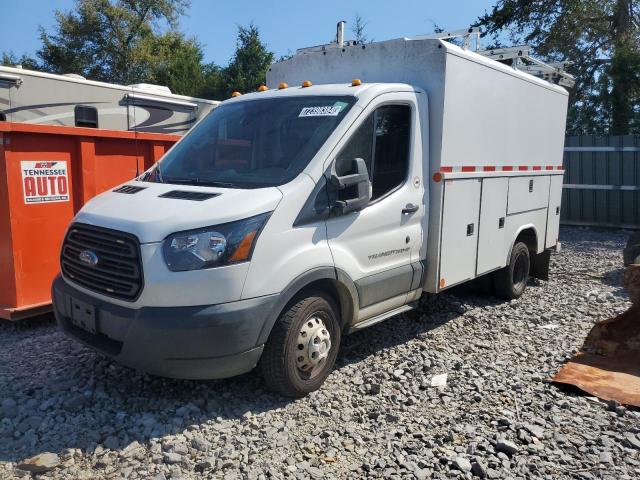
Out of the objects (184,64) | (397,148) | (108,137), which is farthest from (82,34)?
(397,148)

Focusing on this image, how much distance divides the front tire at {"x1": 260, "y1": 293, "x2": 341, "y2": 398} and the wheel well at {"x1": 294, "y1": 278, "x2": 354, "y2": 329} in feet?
0.19

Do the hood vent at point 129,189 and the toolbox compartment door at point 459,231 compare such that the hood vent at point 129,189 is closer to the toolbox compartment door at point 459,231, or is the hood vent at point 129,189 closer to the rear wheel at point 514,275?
the toolbox compartment door at point 459,231

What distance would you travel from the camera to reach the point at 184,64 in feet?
102

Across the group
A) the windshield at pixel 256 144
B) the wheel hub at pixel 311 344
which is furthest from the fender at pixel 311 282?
the windshield at pixel 256 144

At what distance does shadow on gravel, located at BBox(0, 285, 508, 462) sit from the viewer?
3652mm

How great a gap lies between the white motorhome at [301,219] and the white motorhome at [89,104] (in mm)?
3239

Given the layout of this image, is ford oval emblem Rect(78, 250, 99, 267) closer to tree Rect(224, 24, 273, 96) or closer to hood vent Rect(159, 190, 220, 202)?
hood vent Rect(159, 190, 220, 202)

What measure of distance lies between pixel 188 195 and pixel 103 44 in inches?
1183

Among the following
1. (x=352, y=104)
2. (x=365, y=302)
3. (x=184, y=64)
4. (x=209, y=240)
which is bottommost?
(x=365, y=302)

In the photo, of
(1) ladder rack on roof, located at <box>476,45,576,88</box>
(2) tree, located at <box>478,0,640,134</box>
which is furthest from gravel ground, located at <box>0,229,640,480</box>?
(2) tree, located at <box>478,0,640,134</box>

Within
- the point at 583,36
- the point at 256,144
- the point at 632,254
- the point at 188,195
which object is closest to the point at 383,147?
the point at 256,144

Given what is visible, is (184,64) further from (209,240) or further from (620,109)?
(209,240)

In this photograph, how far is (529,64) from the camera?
8055mm

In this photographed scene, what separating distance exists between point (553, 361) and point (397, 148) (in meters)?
2.34
